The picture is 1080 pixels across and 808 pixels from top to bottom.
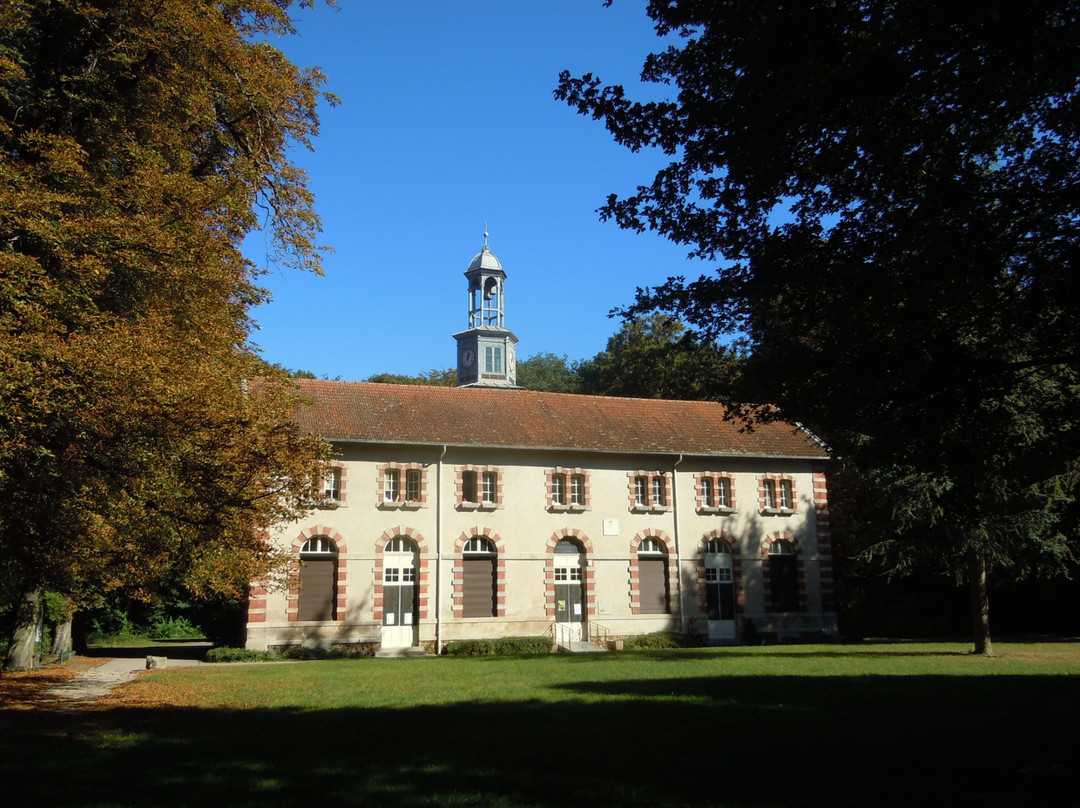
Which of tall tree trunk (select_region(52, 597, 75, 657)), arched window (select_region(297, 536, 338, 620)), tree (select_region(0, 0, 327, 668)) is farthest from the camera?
arched window (select_region(297, 536, 338, 620))

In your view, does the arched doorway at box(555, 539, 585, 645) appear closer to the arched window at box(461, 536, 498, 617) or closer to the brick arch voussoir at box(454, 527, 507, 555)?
the brick arch voussoir at box(454, 527, 507, 555)

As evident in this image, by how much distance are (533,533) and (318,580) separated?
7.25 meters

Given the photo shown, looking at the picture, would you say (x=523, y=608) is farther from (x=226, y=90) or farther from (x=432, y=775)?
(x=432, y=775)

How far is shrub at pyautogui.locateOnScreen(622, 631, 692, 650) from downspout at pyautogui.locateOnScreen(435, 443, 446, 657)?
6.21 metres

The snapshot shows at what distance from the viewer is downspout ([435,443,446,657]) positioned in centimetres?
2712

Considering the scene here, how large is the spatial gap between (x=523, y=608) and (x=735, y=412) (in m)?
19.6

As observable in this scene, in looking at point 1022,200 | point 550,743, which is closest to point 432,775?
point 550,743

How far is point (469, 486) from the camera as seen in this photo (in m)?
28.7

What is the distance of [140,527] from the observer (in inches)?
480

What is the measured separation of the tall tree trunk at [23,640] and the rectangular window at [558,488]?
1579 centimetres

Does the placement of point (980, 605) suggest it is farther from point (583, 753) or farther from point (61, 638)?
point (61, 638)

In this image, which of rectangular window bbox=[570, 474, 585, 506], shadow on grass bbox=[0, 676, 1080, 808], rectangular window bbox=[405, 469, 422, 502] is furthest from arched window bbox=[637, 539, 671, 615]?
shadow on grass bbox=[0, 676, 1080, 808]

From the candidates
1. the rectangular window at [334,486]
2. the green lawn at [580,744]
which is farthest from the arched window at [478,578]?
the green lawn at [580,744]

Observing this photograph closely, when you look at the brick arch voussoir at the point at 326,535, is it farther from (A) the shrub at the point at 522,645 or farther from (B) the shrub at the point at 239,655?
(A) the shrub at the point at 522,645
